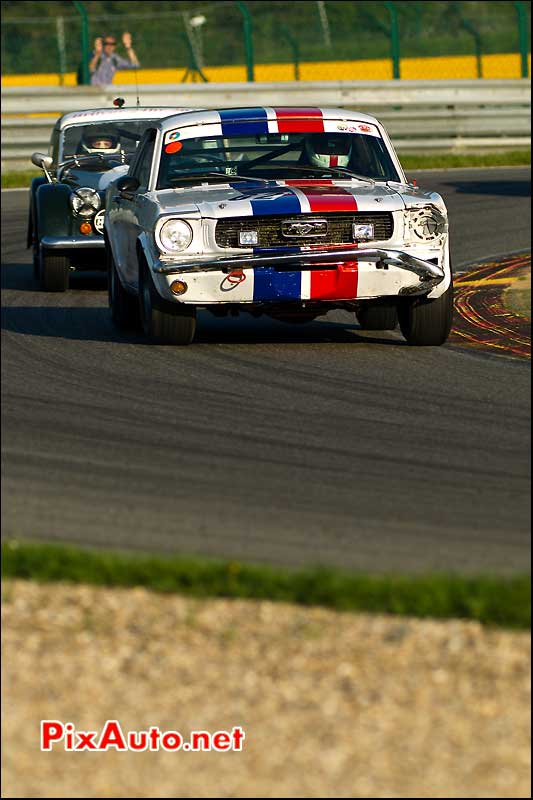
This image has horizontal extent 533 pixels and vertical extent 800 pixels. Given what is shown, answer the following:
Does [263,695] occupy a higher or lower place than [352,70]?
lower

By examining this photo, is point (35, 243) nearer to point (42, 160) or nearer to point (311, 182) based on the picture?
point (42, 160)

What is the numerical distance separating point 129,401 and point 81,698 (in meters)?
4.11

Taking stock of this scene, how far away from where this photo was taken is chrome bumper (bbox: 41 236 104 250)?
12.9 m

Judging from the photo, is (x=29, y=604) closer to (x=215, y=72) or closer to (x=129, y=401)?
(x=129, y=401)

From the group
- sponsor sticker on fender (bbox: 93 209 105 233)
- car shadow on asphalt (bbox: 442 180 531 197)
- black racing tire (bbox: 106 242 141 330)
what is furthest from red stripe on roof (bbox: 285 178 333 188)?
car shadow on asphalt (bbox: 442 180 531 197)

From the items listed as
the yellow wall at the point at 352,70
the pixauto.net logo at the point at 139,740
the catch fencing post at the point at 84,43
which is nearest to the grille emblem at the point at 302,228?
the pixauto.net logo at the point at 139,740

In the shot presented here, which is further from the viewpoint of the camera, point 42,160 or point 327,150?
point 42,160

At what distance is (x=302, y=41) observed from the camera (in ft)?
90.8

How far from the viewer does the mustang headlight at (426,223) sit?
9484 millimetres

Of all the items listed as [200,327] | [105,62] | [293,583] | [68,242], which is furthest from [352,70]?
[293,583]

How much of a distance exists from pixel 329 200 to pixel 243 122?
1.30 meters

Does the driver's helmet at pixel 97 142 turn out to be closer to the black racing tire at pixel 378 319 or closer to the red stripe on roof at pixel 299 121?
the red stripe on roof at pixel 299 121

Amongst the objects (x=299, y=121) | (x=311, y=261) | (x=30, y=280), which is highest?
(x=299, y=121)

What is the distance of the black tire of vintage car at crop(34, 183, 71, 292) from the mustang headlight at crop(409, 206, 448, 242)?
4262 millimetres
